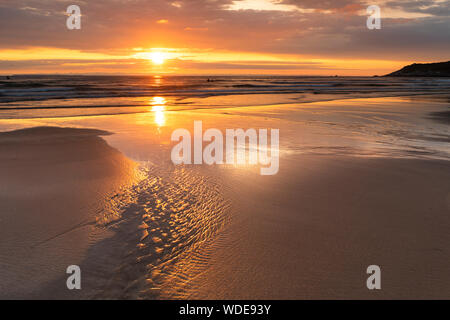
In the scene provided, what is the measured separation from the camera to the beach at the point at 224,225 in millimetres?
2682

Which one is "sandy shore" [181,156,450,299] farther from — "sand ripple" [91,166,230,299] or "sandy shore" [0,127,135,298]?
"sandy shore" [0,127,135,298]

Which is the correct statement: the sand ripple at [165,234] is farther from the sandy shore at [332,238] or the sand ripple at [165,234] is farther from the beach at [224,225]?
the sandy shore at [332,238]

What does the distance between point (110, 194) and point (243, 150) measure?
3.50 m

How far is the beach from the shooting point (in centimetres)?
268

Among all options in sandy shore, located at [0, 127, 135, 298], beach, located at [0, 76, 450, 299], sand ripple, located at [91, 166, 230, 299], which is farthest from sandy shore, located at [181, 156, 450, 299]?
sandy shore, located at [0, 127, 135, 298]

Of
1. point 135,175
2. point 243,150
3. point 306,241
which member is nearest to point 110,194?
point 135,175

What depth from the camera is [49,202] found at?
430cm

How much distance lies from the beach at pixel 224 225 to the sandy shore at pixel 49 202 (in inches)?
0.7

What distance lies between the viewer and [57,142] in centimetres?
801

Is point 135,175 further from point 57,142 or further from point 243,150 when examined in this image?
point 57,142

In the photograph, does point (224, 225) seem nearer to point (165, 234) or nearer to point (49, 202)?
point (165, 234)

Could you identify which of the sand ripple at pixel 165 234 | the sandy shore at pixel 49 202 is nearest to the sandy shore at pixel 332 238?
the sand ripple at pixel 165 234

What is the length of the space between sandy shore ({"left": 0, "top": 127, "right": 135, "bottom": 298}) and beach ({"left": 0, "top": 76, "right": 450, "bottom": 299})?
18 millimetres
